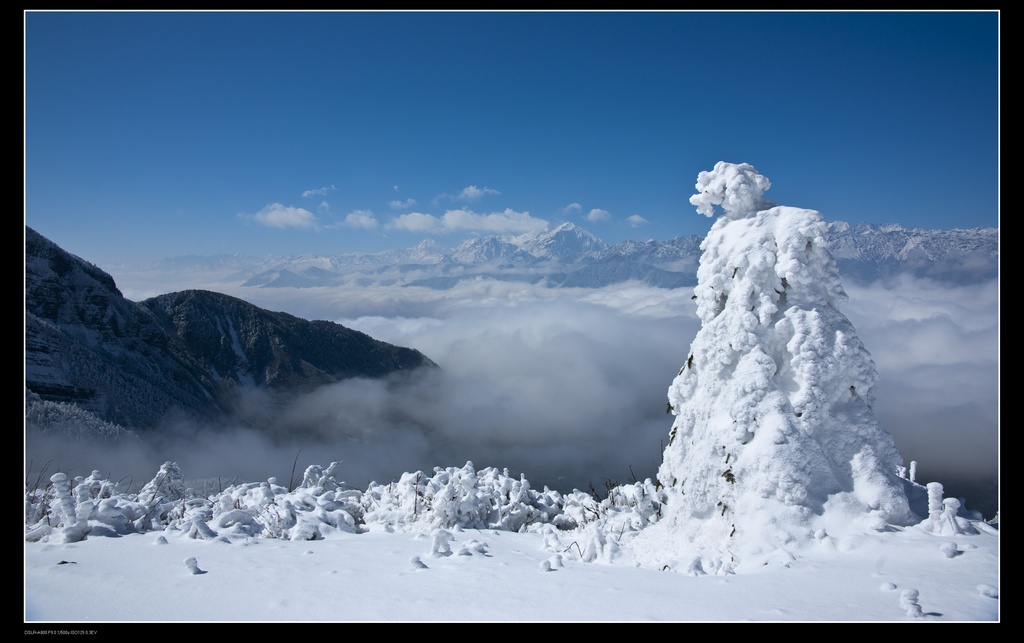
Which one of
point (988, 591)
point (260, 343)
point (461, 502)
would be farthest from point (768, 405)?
point (260, 343)

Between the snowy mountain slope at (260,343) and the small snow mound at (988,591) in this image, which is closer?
the small snow mound at (988,591)

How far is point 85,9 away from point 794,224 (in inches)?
311

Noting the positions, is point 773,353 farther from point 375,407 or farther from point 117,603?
point 375,407

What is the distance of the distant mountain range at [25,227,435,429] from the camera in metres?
64.4

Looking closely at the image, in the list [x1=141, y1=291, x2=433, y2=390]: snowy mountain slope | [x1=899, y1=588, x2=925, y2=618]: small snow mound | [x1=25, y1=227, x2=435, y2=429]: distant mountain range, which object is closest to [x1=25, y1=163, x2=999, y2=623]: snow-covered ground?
[x1=899, y1=588, x2=925, y2=618]: small snow mound

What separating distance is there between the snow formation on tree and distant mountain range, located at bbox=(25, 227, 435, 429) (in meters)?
40.1

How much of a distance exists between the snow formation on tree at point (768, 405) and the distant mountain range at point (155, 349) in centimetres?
4014

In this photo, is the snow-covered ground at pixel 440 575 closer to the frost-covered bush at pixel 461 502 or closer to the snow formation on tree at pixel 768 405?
the snow formation on tree at pixel 768 405

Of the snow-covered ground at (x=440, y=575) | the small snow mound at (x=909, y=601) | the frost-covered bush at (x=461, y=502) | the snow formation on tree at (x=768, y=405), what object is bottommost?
the frost-covered bush at (x=461, y=502)

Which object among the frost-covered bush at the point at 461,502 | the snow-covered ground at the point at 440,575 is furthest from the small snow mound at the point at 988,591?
the frost-covered bush at the point at 461,502

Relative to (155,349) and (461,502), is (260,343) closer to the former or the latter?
(155,349)

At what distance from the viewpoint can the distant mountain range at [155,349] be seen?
64375mm

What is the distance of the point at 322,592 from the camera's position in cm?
503

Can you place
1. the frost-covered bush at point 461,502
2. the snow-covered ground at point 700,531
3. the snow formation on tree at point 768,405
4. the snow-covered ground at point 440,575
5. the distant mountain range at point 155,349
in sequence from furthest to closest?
1. the distant mountain range at point 155,349
2. the frost-covered bush at point 461,502
3. the snow formation on tree at point 768,405
4. the snow-covered ground at point 700,531
5. the snow-covered ground at point 440,575
